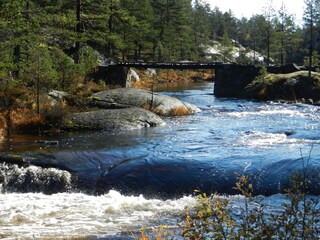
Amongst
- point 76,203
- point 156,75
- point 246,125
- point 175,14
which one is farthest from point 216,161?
point 175,14

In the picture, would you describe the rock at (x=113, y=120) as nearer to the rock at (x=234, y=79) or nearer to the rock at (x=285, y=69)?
the rock at (x=234, y=79)

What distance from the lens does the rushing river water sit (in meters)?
8.66

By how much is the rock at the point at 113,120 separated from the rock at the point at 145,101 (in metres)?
3.00

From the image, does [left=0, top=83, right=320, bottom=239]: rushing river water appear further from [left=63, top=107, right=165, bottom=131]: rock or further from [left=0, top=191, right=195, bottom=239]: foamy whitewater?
[left=63, top=107, right=165, bottom=131]: rock

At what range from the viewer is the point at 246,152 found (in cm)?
1291

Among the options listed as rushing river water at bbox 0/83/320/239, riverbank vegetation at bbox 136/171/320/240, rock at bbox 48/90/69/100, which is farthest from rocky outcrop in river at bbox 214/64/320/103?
riverbank vegetation at bbox 136/171/320/240

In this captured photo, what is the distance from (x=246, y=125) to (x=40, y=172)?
10.8m

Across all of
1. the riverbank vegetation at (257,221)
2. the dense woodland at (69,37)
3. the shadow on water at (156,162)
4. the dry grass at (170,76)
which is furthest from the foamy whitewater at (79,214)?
the dry grass at (170,76)

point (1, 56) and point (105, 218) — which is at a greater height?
point (1, 56)

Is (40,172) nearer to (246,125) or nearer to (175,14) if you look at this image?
(246,125)

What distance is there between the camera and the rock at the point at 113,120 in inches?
707

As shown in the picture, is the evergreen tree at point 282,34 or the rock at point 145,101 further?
the evergreen tree at point 282,34

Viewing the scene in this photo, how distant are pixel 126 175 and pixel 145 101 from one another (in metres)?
11.9

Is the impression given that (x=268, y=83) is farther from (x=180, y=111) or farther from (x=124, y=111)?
(x=124, y=111)
